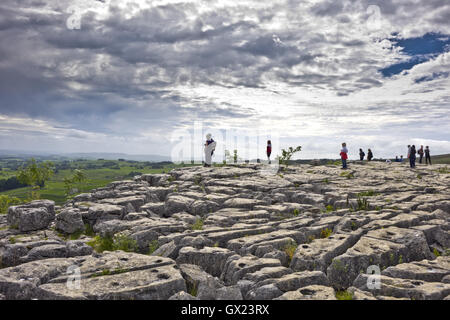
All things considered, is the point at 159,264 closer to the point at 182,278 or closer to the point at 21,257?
the point at 182,278

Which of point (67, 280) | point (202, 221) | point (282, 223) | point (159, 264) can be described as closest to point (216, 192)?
point (202, 221)

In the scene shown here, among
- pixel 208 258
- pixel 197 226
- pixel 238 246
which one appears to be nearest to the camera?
pixel 208 258

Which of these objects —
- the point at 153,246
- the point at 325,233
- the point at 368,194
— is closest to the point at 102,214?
the point at 153,246

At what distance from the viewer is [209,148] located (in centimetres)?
4147

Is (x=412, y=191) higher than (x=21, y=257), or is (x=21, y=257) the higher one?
(x=412, y=191)

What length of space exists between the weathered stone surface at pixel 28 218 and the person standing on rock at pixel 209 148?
2384 centimetres

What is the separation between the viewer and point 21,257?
1361 cm

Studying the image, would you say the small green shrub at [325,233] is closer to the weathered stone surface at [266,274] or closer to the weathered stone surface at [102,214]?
the weathered stone surface at [266,274]

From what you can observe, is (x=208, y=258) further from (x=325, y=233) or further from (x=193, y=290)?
(x=325, y=233)

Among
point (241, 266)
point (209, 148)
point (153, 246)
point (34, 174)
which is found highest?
point (209, 148)

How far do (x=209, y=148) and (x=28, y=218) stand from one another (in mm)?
25832

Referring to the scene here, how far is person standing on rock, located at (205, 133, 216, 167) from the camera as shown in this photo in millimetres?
40800

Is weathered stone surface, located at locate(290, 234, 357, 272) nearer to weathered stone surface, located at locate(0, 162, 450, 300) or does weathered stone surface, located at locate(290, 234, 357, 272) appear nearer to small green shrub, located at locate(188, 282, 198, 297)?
weathered stone surface, located at locate(0, 162, 450, 300)
